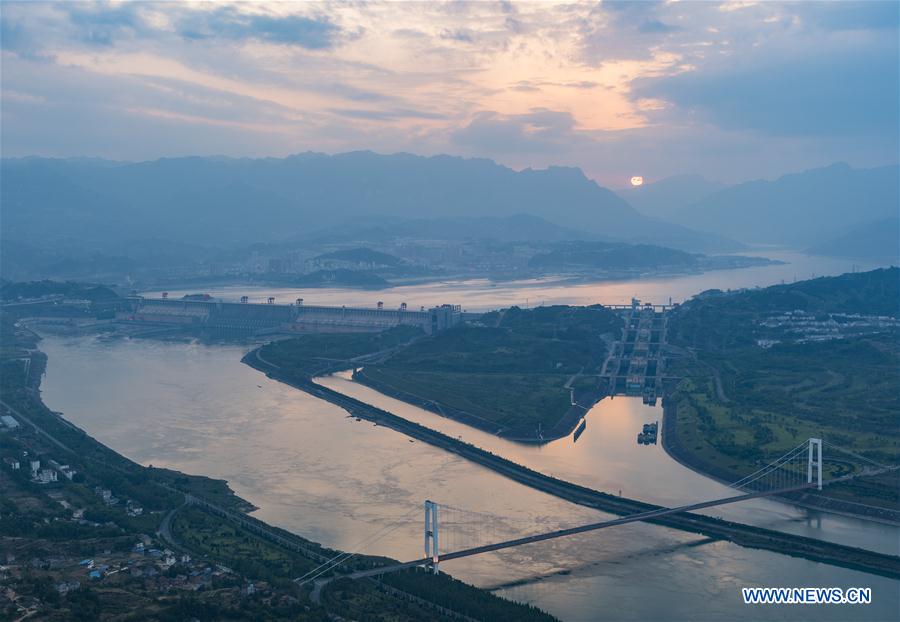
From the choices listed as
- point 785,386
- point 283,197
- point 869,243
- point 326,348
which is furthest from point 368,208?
point 785,386

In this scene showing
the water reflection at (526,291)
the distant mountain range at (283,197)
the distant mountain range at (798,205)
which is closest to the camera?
the water reflection at (526,291)

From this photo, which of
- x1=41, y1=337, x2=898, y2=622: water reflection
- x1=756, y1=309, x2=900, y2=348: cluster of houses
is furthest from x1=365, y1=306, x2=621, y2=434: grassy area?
x1=756, y1=309, x2=900, y2=348: cluster of houses

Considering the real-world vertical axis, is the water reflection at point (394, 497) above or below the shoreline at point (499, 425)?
below

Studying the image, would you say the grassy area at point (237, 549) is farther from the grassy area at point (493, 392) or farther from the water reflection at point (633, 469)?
the grassy area at point (493, 392)

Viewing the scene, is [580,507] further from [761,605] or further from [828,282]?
[828,282]

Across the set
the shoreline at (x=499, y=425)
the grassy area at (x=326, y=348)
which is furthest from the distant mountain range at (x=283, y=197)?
the shoreline at (x=499, y=425)

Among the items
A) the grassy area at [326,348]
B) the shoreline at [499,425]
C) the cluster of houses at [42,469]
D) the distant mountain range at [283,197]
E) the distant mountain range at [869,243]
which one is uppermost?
the distant mountain range at [283,197]

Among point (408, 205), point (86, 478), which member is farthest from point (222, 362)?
point (408, 205)
